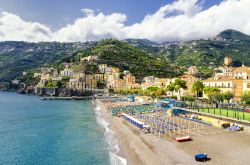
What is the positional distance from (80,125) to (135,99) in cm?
5731

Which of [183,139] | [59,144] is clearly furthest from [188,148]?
[59,144]

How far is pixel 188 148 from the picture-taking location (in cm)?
3494

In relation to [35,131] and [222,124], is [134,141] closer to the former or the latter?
[222,124]

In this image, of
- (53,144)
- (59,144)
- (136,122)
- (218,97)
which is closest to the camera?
(59,144)

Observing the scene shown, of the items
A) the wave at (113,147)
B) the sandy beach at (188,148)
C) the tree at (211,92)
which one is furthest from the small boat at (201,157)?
the tree at (211,92)

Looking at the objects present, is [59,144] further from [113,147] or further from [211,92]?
[211,92]

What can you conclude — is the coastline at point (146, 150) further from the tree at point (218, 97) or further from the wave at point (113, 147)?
the tree at point (218, 97)

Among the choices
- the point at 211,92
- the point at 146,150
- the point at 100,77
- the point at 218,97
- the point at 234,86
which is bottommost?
the point at 146,150

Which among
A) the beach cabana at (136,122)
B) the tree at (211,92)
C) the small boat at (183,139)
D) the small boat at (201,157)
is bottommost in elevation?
the small boat at (201,157)

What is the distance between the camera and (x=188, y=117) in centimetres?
5938

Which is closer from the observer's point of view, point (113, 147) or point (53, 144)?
point (113, 147)

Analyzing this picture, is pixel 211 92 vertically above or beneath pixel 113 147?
above

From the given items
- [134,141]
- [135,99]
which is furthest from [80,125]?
[135,99]

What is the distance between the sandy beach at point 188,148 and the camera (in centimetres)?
3044
